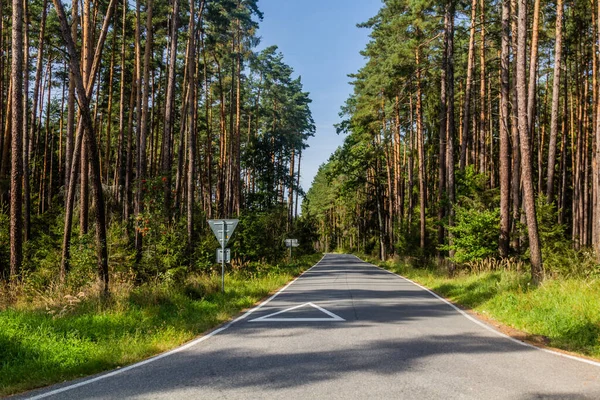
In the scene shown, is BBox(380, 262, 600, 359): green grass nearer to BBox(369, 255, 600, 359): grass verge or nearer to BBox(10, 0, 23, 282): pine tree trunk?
BBox(369, 255, 600, 359): grass verge

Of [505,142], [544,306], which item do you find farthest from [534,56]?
[544,306]

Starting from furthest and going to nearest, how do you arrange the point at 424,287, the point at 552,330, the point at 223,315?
the point at 424,287 < the point at 223,315 < the point at 552,330

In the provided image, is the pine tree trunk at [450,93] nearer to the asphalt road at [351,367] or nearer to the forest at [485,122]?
the forest at [485,122]

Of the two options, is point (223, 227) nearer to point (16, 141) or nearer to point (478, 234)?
point (16, 141)

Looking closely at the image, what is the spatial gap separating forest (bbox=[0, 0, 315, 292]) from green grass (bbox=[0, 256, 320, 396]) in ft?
4.74

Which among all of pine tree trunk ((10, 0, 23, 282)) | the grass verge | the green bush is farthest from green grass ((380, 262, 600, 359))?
pine tree trunk ((10, 0, 23, 282))

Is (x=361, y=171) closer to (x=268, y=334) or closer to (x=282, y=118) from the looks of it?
(x=282, y=118)

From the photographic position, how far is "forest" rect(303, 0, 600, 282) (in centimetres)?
1786

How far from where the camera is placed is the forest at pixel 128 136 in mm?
13830

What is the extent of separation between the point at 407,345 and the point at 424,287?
40.5 feet

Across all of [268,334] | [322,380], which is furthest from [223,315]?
[322,380]

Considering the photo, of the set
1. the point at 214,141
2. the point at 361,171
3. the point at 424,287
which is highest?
the point at 214,141

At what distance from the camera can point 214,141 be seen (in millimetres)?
57531

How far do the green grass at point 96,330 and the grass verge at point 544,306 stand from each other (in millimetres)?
6553
